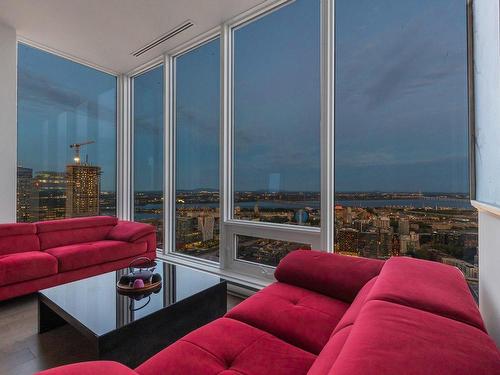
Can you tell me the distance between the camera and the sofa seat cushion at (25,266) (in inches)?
94.7

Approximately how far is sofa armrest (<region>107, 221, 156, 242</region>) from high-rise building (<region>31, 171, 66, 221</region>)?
967 mm

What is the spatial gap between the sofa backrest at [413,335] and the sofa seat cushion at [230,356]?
32 centimetres

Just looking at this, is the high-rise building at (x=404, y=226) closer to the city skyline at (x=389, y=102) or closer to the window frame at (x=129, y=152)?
the city skyline at (x=389, y=102)

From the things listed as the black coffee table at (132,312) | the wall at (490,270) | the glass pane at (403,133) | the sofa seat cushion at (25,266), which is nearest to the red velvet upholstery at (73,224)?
the sofa seat cushion at (25,266)

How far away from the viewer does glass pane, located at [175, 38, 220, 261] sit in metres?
3.52

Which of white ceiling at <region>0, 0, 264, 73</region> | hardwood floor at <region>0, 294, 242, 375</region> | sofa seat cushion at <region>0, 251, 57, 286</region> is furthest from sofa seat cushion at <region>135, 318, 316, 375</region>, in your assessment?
white ceiling at <region>0, 0, 264, 73</region>

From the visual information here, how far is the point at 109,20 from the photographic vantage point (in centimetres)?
319

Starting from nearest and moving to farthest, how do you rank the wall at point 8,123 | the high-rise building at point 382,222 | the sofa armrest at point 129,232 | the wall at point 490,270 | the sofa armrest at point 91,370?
the sofa armrest at point 91,370 < the wall at point 490,270 < the high-rise building at point 382,222 < the wall at point 8,123 < the sofa armrest at point 129,232

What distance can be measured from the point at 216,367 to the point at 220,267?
225cm

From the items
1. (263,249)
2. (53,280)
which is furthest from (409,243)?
(53,280)

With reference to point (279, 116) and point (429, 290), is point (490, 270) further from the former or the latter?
point (279, 116)

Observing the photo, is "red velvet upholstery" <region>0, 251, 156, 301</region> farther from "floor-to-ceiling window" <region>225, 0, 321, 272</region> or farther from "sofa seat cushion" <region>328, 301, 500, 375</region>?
"sofa seat cushion" <region>328, 301, 500, 375</region>

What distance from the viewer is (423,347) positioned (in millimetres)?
578

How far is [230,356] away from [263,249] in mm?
1873
